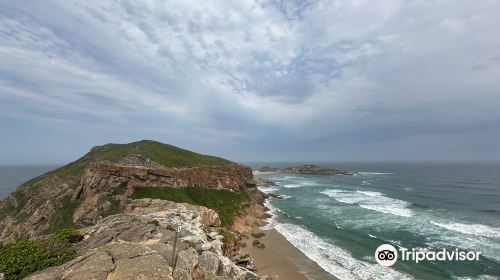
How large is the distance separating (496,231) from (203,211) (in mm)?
53992

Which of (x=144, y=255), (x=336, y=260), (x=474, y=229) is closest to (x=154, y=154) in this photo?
(x=336, y=260)

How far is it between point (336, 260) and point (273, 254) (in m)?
9.19

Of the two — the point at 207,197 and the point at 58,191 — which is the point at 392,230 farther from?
the point at 58,191

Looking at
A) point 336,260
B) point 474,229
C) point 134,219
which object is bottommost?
point 336,260

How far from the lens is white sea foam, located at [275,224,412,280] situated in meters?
33.7

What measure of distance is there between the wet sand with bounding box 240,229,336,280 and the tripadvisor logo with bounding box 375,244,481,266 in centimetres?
970

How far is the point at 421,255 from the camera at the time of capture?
39250 mm

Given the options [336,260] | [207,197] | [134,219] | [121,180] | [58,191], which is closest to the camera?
[134,219]

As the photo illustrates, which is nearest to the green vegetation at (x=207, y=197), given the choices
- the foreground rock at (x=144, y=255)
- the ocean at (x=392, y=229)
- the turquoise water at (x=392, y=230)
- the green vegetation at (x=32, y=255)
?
the ocean at (x=392, y=229)

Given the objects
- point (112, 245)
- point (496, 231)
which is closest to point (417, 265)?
point (496, 231)

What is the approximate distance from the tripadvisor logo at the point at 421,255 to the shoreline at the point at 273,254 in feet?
32.6

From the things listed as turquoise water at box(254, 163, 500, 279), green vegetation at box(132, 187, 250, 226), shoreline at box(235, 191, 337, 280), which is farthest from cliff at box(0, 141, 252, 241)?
turquoise water at box(254, 163, 500, 279)

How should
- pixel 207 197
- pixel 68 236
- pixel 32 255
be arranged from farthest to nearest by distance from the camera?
1. pixel 207 197
2. pixel 68 236
3. pixel 32 255

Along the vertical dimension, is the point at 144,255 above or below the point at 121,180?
below
